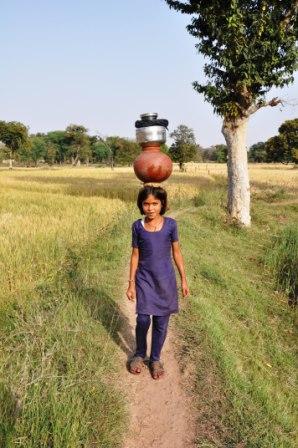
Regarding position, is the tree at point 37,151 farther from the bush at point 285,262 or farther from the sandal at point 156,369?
the sandal at point 156,369

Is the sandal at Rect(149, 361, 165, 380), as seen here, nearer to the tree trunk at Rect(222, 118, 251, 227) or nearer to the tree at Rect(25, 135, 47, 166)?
the tree trunk at Rect(222, 118, 251, 227)

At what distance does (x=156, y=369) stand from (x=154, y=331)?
0.36m

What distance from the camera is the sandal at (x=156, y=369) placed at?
153 inches

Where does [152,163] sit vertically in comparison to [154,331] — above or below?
above

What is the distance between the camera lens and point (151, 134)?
5.95 m

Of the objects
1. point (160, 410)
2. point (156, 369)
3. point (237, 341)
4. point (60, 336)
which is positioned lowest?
point (237, 341)

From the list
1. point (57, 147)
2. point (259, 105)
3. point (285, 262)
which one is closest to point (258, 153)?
point (57, 147)

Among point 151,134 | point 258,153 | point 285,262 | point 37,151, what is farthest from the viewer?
point 258,153

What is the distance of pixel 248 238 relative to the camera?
11430mm

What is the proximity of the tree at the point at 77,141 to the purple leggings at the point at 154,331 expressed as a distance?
266 feet

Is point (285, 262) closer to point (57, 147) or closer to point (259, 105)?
point (259, 105)

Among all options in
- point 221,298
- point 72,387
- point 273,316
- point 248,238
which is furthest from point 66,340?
point 248,238

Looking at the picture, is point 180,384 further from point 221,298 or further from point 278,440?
point 221,298

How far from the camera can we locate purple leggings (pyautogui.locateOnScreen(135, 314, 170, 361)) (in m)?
3.83
